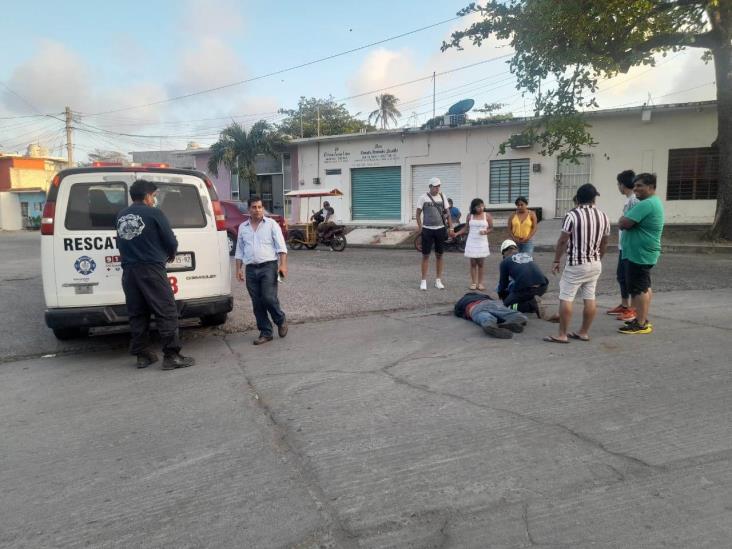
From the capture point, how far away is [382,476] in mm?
3064

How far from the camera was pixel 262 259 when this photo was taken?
6066mm

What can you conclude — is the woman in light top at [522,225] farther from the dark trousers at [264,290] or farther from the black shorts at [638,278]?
the dark trousers at [264,290]

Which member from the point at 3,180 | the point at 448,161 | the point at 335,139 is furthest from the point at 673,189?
the point at 3,180

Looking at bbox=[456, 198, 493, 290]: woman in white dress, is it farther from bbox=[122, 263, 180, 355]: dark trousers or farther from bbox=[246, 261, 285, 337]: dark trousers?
bbox=[122, 263, 180, 355]: dark trousers

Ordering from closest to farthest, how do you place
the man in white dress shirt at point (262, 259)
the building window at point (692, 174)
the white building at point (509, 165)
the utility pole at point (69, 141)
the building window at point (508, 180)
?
the man in white dress shirt at point (262, 259) < the building window at point (692, 174) < the white building at point (509, 165) < the building window at point (508, 180) < the utility pole at point (69, 141)

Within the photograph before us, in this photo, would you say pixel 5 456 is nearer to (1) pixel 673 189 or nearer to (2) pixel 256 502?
(2) pixel 256 502

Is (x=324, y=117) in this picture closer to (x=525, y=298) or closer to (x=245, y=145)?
(x=245, y=145)

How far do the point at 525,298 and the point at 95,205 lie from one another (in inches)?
196

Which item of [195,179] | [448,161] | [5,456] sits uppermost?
[448,161]

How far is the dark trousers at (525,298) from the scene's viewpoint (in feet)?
22.1

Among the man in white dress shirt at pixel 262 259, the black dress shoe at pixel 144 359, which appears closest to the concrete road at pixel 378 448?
the black dress shoe at pixel 144 359

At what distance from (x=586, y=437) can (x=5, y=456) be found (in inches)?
145

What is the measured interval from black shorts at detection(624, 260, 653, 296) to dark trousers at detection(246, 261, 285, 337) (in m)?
3.93

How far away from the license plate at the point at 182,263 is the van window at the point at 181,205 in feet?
0.99
